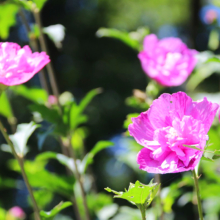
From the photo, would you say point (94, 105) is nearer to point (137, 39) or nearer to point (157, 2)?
point (157, 2)

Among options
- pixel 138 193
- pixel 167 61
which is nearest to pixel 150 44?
pixel 167 61

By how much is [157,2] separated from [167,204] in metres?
5.80

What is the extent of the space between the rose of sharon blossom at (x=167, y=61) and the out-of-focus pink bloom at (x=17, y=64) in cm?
33

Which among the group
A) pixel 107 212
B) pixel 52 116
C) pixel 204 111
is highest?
pixel 204 111

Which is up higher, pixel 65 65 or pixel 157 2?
pixel 157 2

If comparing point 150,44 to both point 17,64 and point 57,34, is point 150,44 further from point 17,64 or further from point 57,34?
point 17,64

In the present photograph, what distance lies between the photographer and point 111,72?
590cm

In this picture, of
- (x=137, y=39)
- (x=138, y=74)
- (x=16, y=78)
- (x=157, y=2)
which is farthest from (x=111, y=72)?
(x=16, y=78)

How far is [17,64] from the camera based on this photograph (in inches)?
22.5

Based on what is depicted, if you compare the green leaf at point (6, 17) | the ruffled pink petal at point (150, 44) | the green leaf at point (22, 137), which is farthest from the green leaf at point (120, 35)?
the green leaf at point (22, 137)

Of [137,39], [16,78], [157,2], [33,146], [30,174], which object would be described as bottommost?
[33,146]

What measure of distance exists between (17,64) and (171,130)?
0.93ft

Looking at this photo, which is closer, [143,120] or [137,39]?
[143,120]

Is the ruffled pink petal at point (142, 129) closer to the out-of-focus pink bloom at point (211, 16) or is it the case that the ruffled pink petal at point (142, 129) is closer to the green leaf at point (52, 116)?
the green leaf at point (52, 116)
